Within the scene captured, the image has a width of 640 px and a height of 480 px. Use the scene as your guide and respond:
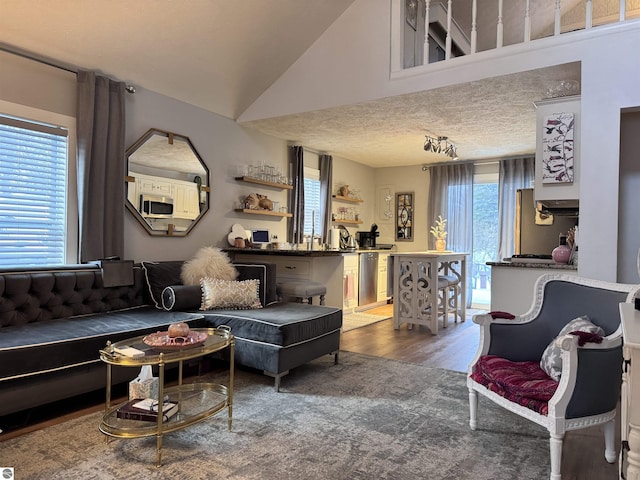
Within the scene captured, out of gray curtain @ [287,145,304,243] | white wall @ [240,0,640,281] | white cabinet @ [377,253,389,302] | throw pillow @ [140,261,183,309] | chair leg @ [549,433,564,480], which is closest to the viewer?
chair leg @ [549,433,564,480]

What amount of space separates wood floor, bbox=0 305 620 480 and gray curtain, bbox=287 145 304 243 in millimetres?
1618

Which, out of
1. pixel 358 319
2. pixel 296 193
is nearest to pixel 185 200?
pixel 296 193

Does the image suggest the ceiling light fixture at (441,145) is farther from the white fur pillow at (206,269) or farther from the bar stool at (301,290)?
the white fur pillow at (206,269)

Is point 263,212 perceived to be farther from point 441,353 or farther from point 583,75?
point 583,75

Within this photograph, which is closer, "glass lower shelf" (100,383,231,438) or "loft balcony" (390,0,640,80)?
"glass lower shelf" (100,383,231,438)

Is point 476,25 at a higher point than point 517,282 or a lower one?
higher

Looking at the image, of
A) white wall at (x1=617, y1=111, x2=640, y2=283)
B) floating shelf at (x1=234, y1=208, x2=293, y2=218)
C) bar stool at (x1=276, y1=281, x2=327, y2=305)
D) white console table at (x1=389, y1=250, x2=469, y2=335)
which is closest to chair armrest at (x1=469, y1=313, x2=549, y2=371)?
white wall at (x1=617, y1=111, x2=640, y2=283)

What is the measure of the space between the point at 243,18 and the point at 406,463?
140 inches

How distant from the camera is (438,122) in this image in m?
4.72

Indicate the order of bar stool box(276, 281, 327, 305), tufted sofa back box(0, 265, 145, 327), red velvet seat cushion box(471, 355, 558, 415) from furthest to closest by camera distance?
bar stool box(276, 281, 327, 305)
tufted sofa back box(0, 265, 145, 327)
red velvet seat cushion box(471, 355, 558, 415)

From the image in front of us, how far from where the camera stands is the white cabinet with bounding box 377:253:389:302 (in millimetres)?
6676

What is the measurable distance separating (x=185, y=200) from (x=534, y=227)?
399 cm

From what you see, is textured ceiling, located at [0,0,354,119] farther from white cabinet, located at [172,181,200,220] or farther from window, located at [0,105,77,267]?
white cabinet, located at [172,181,200,220]

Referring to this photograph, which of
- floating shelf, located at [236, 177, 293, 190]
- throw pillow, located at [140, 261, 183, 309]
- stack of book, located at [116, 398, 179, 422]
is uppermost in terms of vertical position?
floating shelf, located at [236, 177, 293, 190]
